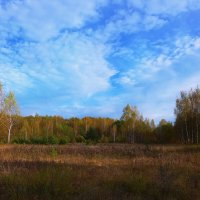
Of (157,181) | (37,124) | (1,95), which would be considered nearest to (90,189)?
(157,181)

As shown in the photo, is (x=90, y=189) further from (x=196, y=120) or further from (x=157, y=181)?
(x=196, y=120)

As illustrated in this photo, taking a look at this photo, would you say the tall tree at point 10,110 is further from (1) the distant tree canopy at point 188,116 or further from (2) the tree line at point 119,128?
(1) the distant tree canopy at point 188,116

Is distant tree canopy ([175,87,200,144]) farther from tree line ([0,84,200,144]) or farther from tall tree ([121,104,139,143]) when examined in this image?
tall tree ([121,104,139,143])

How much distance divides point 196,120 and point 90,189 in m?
50.6

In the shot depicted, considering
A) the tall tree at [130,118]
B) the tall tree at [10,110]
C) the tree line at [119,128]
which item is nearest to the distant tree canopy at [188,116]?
the tree line at [119,128]

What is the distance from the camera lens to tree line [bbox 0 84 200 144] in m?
45.6

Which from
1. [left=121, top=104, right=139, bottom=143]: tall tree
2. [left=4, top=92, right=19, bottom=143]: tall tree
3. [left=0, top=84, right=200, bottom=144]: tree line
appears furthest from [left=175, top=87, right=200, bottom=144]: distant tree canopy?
[left=4, top=92, right=19, bottom=143]: tall tree

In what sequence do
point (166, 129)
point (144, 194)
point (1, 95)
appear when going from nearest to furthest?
1. point (144, 194)
2. point (1, 95)
3. point (166, 129)

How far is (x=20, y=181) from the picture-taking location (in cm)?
648

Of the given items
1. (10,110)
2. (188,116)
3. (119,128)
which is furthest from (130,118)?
(10,110)

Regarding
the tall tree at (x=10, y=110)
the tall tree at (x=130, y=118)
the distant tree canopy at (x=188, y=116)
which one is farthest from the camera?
the tall tree at (x=130, y=118)

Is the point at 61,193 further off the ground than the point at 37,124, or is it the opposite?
the point at 37,124

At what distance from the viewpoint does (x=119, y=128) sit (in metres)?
86.0

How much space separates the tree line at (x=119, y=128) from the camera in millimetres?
45594
